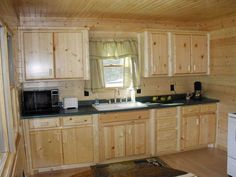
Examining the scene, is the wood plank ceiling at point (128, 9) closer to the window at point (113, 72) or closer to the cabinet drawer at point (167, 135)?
the window at point (113, 72)

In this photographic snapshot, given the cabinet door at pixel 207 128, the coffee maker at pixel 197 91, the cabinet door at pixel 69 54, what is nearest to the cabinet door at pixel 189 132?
the cabinet door at pixel 207 128

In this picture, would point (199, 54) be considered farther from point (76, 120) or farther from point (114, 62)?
point (76, 120)

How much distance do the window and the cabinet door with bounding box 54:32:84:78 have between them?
25.2 inches

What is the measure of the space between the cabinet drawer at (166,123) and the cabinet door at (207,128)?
573 millimetres

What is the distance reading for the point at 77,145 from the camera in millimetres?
3490

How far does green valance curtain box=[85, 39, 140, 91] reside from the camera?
4.02m

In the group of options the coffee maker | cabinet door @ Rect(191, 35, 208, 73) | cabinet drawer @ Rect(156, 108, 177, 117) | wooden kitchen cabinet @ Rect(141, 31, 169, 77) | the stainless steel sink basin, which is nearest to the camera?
the stainless steel sink basin

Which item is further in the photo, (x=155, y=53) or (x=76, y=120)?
(x=155, y=53)

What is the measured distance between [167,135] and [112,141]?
1.00m

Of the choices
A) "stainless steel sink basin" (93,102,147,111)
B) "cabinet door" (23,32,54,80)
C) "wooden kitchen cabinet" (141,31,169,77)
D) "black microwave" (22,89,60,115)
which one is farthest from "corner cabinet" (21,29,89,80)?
"wooden kitchen cabinet" (141,31,169,77)

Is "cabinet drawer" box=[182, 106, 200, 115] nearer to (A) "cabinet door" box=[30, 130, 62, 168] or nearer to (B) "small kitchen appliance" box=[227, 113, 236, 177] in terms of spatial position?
(B) "small kitchen appliance" box=[227, 113, 236, 177]

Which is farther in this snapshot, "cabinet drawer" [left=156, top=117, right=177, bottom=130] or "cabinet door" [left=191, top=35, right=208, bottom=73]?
"cabinet door" [left=191, top=35, right=208, bottom=73]

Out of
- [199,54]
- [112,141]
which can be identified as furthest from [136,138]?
[199,54]

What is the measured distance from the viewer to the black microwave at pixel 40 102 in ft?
11.4
